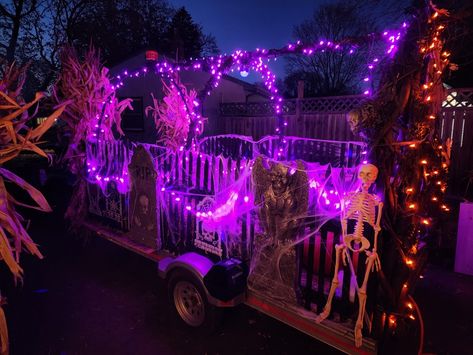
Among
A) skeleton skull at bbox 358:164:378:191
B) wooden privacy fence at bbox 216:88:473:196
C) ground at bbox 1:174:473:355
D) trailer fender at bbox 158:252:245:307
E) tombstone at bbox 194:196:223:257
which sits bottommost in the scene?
ground at bbox 1:174:473:355

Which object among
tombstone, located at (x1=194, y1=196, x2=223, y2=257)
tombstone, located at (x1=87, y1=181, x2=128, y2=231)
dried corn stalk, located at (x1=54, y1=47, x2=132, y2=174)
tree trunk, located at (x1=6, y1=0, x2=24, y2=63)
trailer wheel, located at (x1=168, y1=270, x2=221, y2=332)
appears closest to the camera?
trailer wheel, located at (x1=168, y1=270, x2=221, y2=332)

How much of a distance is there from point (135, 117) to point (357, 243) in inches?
531

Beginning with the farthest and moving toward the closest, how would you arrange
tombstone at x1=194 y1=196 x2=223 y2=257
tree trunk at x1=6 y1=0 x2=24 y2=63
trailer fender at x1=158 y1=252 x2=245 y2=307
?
tree trunk at x1=6 y1=0 x2=24 y2=63 < tombstone at x1=194 y1=196 x2=223 y2=257 < trailer fender at x1=158 y1=252 x2=245 y2=307

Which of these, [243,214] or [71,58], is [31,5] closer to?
[71,58]

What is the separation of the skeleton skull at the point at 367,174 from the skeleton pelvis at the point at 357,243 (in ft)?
1.35

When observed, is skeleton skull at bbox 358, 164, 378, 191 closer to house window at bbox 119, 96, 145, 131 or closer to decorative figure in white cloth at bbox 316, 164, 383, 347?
decorative figure in white cloth at bbox 316, 164, 383, 347

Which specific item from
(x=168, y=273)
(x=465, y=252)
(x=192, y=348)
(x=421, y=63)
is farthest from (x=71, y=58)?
(x=465, y=252)

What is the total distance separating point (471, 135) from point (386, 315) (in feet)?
25.3

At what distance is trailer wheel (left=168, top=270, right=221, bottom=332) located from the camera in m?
3.44

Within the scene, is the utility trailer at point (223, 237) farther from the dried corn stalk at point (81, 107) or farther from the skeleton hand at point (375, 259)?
the dried corn stalk at point (81, 107)

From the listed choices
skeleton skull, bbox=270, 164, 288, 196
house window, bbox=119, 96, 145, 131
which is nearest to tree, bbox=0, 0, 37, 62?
house window, bbox=119, 96, 145, 131

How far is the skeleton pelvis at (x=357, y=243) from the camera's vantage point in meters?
2.49

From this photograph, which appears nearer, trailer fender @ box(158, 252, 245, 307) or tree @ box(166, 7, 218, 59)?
trailer fender @ box(158, 252, 245, 307)

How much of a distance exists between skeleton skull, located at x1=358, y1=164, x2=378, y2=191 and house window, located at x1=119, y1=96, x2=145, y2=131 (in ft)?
42.9
